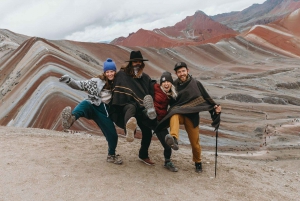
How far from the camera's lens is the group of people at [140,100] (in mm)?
4184

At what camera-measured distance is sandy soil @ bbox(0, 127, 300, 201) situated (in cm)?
379

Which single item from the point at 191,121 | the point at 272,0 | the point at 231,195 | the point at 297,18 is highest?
the point at 272,0

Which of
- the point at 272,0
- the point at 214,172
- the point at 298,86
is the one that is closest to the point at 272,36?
the point at 298,86

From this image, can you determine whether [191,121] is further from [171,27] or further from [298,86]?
[171,27]

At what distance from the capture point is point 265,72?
30297 millimetres

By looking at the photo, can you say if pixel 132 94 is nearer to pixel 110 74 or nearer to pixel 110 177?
pixel 110 74

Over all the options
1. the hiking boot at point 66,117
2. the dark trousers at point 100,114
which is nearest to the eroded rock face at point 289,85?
the dark trousers at point 100,114

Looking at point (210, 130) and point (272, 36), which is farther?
point (272, 36)

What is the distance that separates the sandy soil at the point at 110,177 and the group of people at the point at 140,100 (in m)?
0.55

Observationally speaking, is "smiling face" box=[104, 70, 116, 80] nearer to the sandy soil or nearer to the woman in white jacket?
the woman in white jacket

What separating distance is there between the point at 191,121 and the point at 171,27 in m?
80.0

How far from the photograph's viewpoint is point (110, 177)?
13.9 ft

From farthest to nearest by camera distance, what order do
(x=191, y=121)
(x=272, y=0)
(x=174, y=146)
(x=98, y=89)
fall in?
(x=272, y=0) → (x=191, y=121) → (x=98, y=89) → (x=174, y=146)

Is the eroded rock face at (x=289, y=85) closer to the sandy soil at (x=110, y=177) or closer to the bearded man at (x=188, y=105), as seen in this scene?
the sandy soil at (x=110, y=177)
